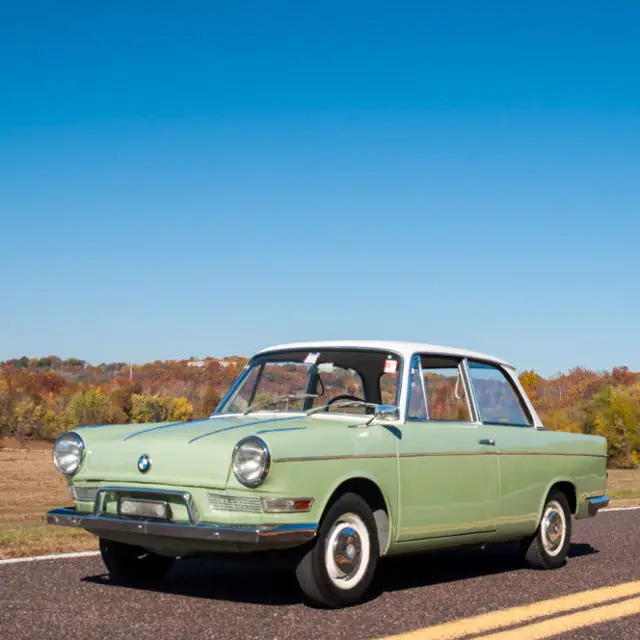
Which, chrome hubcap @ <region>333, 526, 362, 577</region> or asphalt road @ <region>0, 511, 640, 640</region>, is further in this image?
chrome hubcap @ <region>333, 526, 362, 577</region>

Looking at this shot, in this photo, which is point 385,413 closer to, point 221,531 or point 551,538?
point 221,531

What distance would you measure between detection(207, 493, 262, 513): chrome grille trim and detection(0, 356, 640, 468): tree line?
3346 cm

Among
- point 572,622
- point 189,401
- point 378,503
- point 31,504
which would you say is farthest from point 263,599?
point 189,401

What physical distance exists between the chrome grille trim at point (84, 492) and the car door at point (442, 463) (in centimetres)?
201

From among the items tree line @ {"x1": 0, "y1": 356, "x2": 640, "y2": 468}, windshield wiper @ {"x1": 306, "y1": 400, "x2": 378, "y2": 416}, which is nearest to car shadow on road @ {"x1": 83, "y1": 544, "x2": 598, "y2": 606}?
windshield wiper @ {"x1": 306, "y1": 400, "x2": 378, "y2": 416}

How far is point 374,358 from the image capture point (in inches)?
312

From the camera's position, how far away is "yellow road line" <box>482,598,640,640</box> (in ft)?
18.2

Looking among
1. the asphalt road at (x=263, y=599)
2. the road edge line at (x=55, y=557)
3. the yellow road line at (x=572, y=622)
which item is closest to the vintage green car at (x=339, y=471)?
the asphalt road at (x=263, y=599)

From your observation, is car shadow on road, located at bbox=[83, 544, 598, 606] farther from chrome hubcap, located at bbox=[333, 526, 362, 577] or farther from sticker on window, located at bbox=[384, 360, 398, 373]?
sticker on window, located at bbox=[384, 360, 398, 373]

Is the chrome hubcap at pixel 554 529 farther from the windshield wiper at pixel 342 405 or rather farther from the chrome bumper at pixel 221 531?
the chrome bumper at pixel 221 531

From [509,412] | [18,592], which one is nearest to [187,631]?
[18,592]

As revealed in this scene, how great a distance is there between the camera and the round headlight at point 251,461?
19.5ft

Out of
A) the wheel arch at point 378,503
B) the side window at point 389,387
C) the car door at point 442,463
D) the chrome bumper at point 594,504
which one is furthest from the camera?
the chrome bumper at point 594,504

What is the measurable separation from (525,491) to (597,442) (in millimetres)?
1523
